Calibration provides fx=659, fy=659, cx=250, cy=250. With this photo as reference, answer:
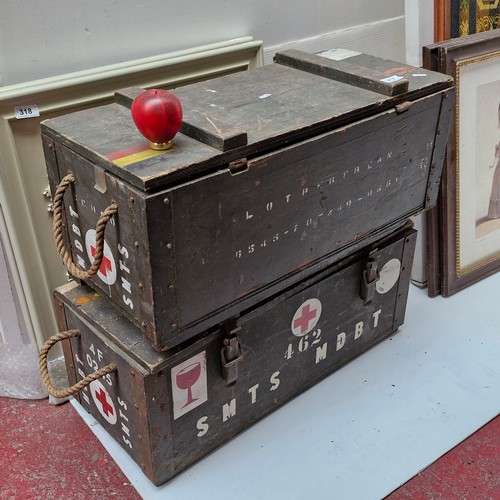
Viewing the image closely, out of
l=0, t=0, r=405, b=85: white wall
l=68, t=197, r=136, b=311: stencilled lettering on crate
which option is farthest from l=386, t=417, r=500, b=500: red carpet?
l=0, t=0, r=405, b=85: white wall

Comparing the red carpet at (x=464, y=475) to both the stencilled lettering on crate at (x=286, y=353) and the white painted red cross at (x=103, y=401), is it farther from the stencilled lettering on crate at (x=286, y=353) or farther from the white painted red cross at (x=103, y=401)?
the white painted red cross at (x=103, y=401)

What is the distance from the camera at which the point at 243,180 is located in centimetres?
117

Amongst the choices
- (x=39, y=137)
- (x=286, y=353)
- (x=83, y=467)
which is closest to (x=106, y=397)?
(x=83, y=467)

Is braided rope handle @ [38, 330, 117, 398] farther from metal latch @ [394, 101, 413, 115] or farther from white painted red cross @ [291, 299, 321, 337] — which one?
metal latch @ [394, 101, 413, 115]

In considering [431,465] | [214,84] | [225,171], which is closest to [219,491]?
[431,465]

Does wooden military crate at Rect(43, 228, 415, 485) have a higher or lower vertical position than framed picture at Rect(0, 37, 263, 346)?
lower

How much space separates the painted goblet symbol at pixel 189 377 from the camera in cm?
130

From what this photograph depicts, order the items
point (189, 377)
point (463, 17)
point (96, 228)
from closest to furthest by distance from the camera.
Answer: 1. point (96, 228)
2. point (189, 377)
3. point (463, 17)

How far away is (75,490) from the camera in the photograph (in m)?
1.42

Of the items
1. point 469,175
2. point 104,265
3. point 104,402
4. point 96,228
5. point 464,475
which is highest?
point 96,228

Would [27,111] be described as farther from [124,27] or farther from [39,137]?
[124,27]

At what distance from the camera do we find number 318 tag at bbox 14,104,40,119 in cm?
142

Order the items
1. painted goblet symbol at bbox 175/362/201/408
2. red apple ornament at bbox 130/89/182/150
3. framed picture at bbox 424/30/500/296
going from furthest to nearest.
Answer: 1. framed picture at bbox 424/30/500/296
2. painted goblet symbol at bbox 175/362/201/408
3. red apple ornament at bbox 130/89/182/150

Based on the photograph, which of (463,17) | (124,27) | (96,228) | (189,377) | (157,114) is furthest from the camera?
(463,17)
